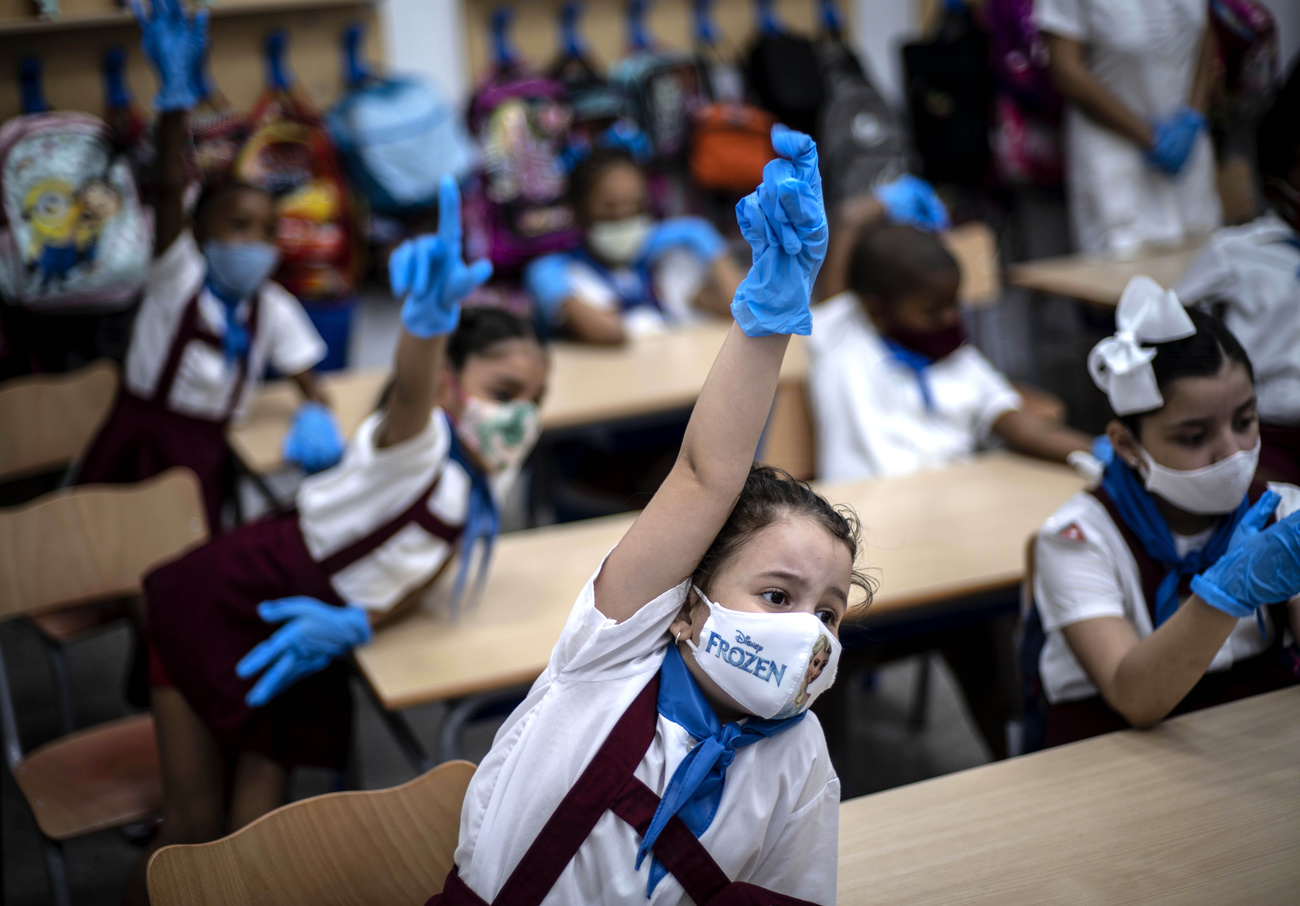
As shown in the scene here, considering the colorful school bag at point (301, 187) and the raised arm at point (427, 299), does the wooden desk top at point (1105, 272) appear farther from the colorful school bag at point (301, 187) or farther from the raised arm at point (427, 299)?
the colorful school bag at point (301, 187)

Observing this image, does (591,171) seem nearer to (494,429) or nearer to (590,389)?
(590,389)

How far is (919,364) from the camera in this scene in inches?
94.7

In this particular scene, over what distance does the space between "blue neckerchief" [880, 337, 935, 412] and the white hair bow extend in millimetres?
995

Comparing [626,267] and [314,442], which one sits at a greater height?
[626,267]

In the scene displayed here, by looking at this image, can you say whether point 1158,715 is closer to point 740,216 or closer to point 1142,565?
point 1142,565

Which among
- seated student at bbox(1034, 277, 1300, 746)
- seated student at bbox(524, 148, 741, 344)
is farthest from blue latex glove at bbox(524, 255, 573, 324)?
seated student at bbox(1034, 277, 1300, 746)

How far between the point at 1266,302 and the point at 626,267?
6.62ft

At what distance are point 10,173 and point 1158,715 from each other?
345cm

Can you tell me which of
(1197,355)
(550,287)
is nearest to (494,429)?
(1197,355)

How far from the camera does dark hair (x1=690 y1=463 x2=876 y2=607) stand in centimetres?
99

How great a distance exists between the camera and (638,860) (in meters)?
0.97

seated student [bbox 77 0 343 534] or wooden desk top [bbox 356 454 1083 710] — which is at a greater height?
seated student [bbox 77 0 343 534]

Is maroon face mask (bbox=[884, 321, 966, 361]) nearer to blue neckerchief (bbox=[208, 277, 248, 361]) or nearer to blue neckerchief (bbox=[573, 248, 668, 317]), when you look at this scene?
blue neckerchief (bbox=[573, 248, 668, 317])

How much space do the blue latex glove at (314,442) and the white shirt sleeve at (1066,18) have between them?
259 cm
